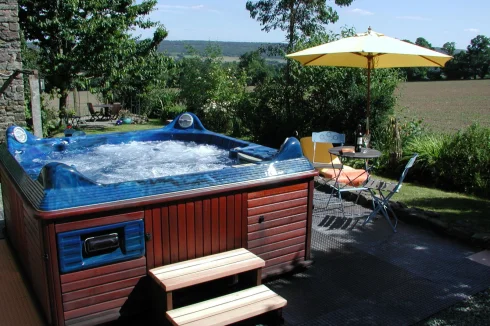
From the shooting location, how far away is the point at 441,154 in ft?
23.0

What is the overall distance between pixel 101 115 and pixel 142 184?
46.1 feet

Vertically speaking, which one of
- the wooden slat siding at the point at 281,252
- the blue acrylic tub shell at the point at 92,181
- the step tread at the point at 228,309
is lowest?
the step tread at the point at 228,309

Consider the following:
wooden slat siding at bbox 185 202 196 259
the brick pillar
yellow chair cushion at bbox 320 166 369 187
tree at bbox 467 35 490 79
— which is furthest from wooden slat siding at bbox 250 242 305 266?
tree at bbox 467 35 490 79

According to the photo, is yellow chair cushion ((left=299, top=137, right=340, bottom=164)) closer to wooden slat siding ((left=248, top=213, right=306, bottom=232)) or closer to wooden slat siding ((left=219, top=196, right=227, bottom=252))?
wooden slat siding ((left=248, top=213, right=306, bottom=232))

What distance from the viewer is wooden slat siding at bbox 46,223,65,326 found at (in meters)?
2.73

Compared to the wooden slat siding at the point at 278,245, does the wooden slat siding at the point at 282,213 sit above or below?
above

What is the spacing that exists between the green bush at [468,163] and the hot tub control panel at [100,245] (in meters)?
5.39

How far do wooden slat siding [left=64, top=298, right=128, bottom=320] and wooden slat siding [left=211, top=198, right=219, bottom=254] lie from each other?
2.55 feet

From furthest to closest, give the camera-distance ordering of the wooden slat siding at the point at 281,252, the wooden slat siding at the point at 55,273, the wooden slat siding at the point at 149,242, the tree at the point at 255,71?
the tree at the point at 255,71, the wooden slat siding at the point at 281,252, the wooden slat siding at the point at 149,242, the wooden slat siding at the point at 55,273

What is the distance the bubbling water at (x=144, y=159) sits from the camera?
16.6ft

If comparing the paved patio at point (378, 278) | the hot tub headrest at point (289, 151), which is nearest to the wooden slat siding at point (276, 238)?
the paved patio at point (378, 278)

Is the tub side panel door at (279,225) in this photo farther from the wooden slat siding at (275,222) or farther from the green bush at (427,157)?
the green bush at (427,157)

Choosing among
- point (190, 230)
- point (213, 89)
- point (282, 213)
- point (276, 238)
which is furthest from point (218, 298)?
point (213, 89)

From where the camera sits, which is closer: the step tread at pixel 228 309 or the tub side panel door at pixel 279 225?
the step tread at pixel 228 309
